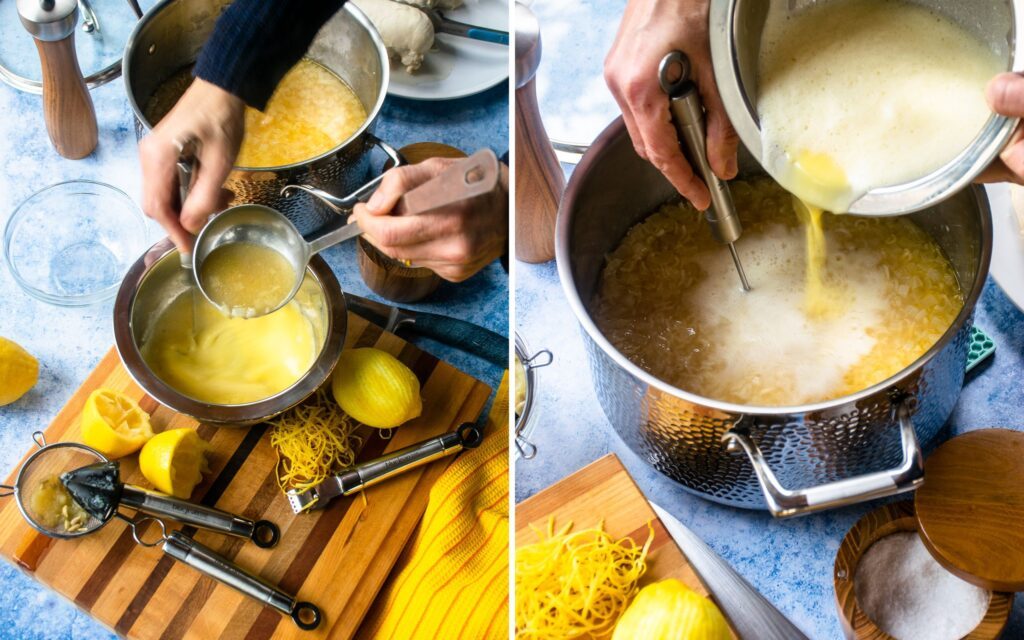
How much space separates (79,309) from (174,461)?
29 cm

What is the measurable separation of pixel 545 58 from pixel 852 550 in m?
0.46

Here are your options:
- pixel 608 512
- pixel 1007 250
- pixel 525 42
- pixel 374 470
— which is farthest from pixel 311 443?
pixel 1007 250

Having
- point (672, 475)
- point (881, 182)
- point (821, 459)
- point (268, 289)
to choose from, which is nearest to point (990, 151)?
point (881, 182)

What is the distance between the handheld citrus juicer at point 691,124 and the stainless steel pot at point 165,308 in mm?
299

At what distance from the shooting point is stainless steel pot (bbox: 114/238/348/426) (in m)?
0.79

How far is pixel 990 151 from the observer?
1.72 ft

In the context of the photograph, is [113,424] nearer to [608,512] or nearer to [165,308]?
[165,308]

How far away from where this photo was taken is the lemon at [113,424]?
0.84 meters

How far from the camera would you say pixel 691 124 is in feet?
2.14

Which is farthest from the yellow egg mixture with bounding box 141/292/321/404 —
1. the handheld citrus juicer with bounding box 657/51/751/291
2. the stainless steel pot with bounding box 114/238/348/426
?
the handheld citrus juicer with bounding box 657/51/751/291

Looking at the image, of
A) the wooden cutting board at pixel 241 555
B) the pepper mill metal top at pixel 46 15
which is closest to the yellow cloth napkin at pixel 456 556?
the wooden cutting board at pixel 241 555

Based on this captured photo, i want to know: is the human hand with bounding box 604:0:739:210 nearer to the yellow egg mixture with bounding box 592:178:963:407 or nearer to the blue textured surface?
the yellow egg mixture with bounding box 592:178:963:407

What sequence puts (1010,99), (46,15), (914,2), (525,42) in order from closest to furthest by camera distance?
(1010,99) < (914,2) < (525,42) < (46,15)

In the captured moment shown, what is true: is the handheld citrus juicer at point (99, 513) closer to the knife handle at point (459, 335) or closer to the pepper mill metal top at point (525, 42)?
the knife handle at point (459, 335)
